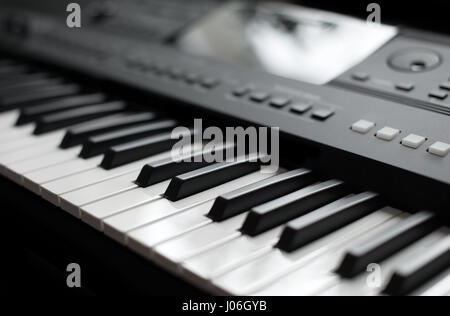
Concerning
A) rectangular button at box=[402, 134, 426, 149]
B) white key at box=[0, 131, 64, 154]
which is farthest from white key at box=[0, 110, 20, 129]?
rectangular button at box=[402, 134, 426, 149]

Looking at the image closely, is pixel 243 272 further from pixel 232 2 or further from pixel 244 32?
pixel 232 2

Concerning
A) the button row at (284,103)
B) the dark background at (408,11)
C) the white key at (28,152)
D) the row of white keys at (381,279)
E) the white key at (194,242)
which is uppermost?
the dark background at (408,11)

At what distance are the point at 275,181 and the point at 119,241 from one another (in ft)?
0.79

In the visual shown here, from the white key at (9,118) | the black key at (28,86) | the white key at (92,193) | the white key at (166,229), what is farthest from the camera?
the black key at (28,86)

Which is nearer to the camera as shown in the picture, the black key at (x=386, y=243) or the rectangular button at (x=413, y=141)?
the black key at (x=386, y=243)

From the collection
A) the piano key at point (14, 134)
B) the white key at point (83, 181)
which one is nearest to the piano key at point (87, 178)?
the white key at point (83, 181)

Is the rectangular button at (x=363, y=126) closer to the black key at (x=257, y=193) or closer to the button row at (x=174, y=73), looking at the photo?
the black key at (x=257, y=193)

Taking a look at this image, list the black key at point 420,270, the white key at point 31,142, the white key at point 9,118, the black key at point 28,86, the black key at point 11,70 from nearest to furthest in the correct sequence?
the black key at point 420,270
the white key at point 31,142
the white key at point 9,118
the black key at point 28,86
the black key at point 11,70

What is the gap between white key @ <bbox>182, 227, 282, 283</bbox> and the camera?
0.68m

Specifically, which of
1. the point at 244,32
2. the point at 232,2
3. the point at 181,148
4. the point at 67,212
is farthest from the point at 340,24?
the point at 67,212

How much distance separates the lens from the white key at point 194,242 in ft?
2.32

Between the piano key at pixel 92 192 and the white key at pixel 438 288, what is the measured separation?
16.2 inches

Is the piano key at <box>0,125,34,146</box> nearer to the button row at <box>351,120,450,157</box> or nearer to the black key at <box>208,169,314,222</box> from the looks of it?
the black key at <box>208,169,314,222</box>

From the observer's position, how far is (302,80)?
3.56ft
